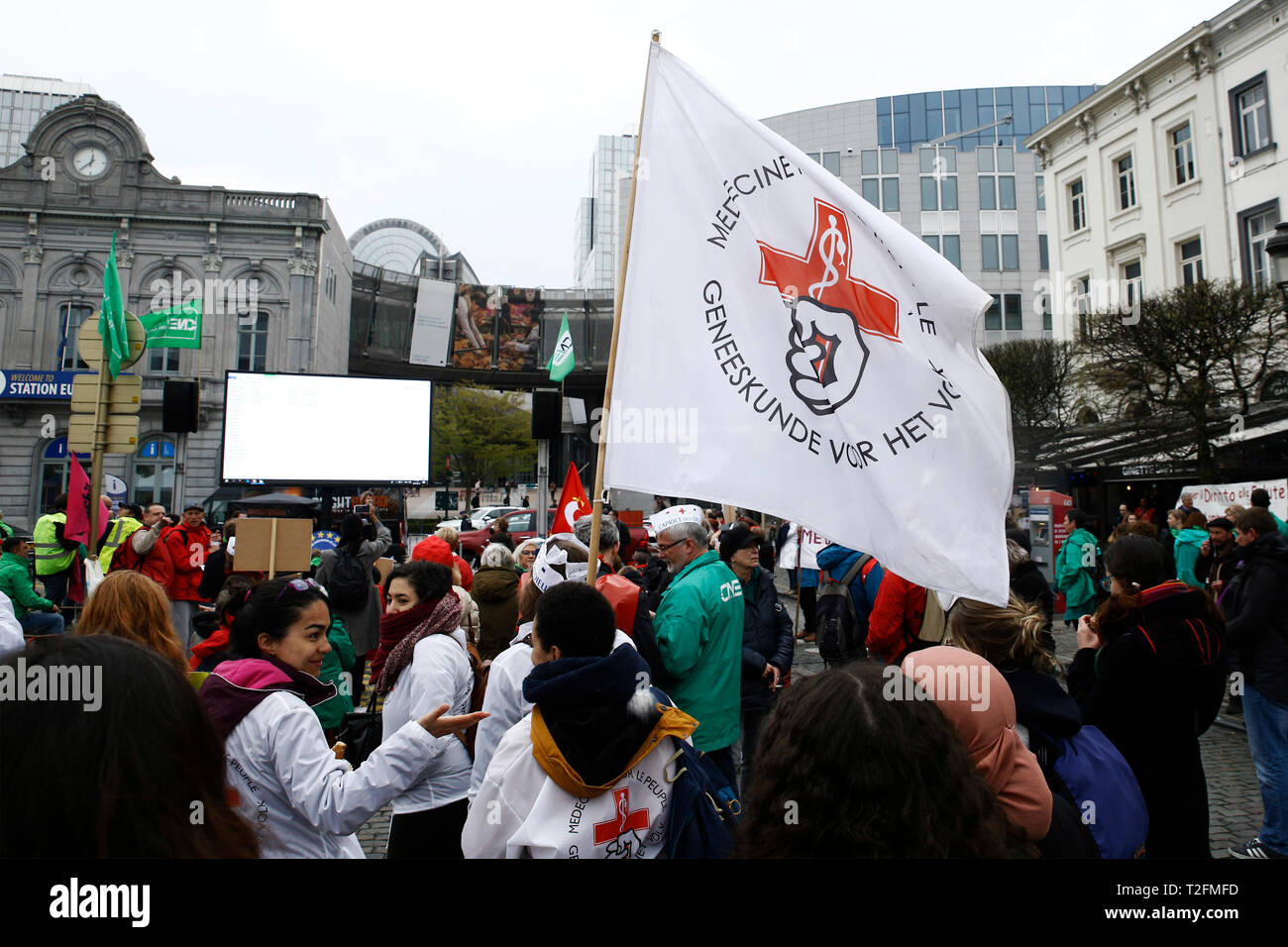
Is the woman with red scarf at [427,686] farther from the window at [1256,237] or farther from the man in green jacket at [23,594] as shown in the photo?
the window at [1256,237]

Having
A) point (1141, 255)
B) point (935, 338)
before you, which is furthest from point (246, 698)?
point (1141, 255)

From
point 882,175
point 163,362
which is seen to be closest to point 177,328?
point 163,362

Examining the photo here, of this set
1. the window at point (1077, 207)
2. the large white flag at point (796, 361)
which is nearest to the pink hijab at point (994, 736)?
the large white flag at point (796, 361)

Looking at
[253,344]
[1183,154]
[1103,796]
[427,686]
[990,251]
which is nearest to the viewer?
[1103,796]

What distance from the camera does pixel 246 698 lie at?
227 centimetres

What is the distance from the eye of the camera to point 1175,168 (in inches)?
1063

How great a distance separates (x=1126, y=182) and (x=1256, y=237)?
6288 millimetres

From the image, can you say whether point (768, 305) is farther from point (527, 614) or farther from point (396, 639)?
point (396, 639)

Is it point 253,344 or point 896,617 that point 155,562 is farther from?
point 253,344

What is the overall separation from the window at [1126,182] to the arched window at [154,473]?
122 feet

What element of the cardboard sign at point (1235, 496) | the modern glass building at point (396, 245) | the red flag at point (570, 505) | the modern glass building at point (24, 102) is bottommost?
the red flag at point (570, 505)

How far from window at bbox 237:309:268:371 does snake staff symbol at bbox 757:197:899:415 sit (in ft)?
107

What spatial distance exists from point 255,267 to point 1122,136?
33386 millimetres

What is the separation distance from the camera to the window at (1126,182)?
1124 inches
